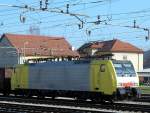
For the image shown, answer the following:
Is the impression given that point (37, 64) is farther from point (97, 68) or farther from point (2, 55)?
point (2, 55)

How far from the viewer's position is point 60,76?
1382 inches

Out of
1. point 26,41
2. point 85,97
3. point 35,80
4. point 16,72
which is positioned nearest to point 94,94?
point 85,97

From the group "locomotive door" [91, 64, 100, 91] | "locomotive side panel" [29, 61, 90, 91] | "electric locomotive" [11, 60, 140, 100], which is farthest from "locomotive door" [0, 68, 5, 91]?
"locomotive door" [91, 64, 100, 91]

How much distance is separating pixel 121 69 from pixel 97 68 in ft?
5.03

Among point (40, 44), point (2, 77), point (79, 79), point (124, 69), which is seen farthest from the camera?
point (40, 44)

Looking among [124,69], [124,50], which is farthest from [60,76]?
[124,50]

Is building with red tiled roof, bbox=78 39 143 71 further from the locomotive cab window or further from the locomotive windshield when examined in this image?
the locomotive cab window

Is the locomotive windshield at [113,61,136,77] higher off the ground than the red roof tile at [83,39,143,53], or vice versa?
the red roof tile at [83,39,143,53]

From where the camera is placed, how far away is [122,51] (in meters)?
104

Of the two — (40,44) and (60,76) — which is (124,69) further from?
(40,44)

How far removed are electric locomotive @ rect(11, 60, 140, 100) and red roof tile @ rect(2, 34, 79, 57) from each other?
48490 mm

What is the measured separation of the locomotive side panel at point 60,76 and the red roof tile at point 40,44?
49303 mm

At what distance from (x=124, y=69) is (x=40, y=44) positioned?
61.9 meters

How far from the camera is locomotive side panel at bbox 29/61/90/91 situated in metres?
32.7
